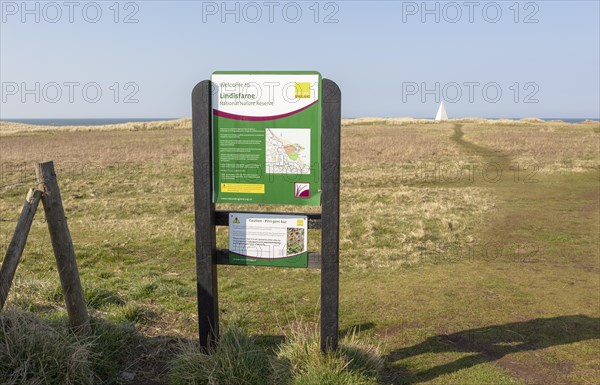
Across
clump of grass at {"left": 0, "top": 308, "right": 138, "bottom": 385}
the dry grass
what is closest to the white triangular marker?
the dry grass

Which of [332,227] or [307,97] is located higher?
[307,97]

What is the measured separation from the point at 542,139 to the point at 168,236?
1447 inches

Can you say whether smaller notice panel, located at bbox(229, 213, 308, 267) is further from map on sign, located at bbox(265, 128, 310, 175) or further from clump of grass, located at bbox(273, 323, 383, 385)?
clump of grass, located at bbox(273, 323, 383, 385)

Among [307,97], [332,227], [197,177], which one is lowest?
[332,227]

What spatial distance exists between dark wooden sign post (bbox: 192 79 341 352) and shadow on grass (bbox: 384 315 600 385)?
109 centimetres

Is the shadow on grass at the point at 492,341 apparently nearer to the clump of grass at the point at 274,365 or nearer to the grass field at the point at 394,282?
the grass field at the point at 394,282

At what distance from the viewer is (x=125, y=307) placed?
6.03 meters

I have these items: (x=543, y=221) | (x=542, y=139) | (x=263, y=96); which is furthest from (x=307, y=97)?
(x=542, y=139)

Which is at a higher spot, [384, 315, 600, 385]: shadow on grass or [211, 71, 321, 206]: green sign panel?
[211, 71, 321, 206]: green sign panel

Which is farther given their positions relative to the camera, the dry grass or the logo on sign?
the dry grass

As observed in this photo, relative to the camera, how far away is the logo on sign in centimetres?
462

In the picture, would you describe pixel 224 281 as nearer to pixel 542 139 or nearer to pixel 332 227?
pixel 332 227

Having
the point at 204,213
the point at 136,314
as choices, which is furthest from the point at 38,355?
the point at 136,314

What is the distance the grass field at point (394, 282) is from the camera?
5277 millimetres
